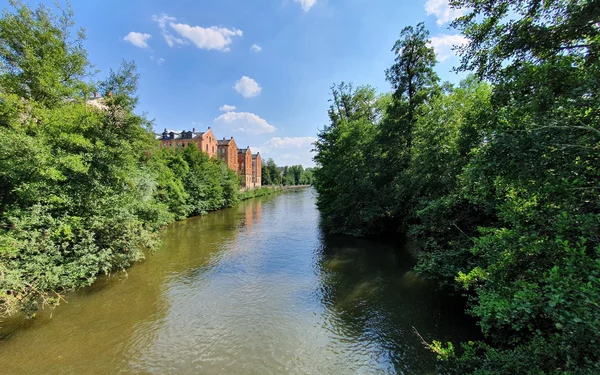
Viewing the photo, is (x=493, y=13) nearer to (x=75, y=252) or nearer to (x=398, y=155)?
(x=398, y=155)

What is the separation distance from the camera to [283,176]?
118m

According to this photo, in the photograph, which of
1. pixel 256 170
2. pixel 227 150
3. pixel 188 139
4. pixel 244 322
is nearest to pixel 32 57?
pixel 244 322

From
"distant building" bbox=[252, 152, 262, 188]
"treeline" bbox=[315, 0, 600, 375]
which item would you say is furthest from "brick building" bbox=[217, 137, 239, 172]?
"treeline" bbox=[315, 0, 600, 375]

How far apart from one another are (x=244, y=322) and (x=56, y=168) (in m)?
7.97

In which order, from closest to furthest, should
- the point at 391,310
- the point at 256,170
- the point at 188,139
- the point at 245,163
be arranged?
the point at 391,310, the point at 188,139, the point at 245,163, the point at 256,170

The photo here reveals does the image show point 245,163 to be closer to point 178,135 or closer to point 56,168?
point 178,135

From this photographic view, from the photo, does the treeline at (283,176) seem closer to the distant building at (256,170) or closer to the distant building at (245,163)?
the distant building at (256,170)

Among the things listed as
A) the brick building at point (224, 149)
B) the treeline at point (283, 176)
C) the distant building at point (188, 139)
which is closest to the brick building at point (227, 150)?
the brick building at point (224, 149)

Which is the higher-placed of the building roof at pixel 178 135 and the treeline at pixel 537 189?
the building roof at pixel 178 135

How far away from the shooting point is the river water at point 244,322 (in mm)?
6168

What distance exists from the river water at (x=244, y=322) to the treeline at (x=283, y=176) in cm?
5807

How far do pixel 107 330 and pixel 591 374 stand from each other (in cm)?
1018

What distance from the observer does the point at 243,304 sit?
29.6 ft

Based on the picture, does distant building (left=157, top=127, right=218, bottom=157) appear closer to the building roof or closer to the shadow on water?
the building roof
